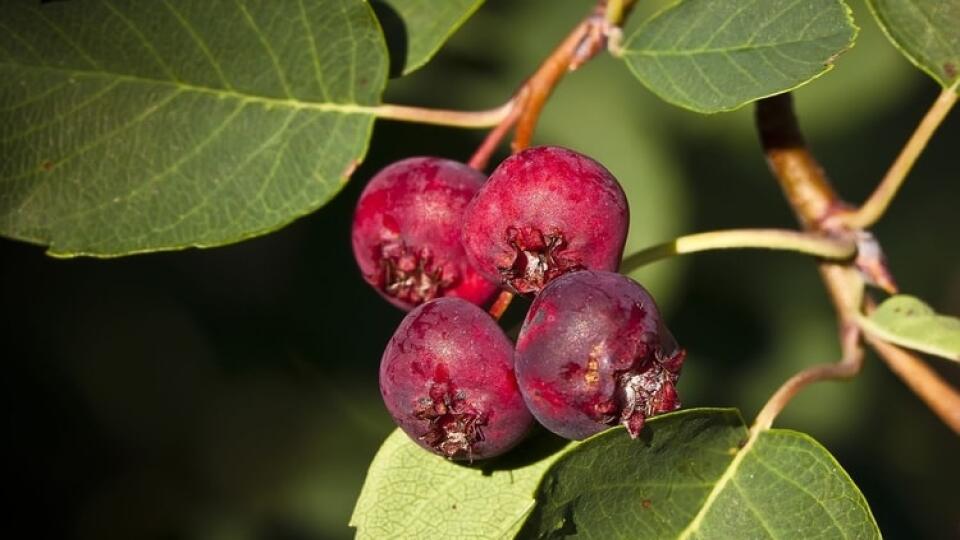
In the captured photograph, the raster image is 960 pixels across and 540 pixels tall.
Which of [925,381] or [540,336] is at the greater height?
[540,336]

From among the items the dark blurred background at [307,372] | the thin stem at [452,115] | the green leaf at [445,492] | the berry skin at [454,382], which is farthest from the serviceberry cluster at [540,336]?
the dark blurred background at [307,372]

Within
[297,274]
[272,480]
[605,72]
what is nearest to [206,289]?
[297,274]

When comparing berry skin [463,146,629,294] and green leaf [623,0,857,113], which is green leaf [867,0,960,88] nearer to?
green leaf [623,0,857,113]

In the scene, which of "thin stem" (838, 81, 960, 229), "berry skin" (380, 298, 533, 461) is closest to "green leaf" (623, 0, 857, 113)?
"thin stem" (838, 81, 960, 229)

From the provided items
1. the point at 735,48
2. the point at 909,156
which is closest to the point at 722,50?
the point at 735,48

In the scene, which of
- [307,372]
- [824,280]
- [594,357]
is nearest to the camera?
[594,357]

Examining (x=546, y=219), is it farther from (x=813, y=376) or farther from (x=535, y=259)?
(x=813, y=376)

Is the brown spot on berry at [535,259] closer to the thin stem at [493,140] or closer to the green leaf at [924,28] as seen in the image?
the thin stem at [493,140]
